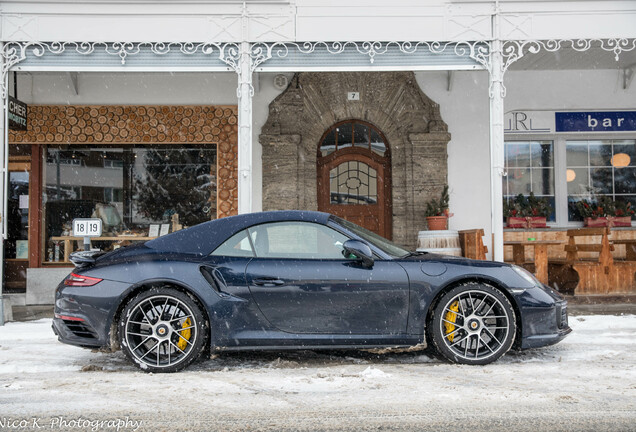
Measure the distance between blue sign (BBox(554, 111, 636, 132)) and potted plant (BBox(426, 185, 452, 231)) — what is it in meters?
2.81

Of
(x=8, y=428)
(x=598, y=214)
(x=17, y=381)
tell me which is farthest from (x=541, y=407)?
(x=598, y=214)

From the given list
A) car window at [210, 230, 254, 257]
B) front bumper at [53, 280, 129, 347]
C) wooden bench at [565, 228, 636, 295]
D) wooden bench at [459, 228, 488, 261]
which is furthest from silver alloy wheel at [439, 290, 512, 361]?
Answer: wooden bench at [565, 228, 636, 295]

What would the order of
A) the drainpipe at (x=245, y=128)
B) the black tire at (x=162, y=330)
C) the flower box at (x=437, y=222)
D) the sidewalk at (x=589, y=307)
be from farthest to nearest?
the flower box at (x=437, y=222) → the sidewalk at (x=589, y=307) → the drainpipe at (x=245, y=128) → the black tire at (x=162, y=330)

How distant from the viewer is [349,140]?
11.2m

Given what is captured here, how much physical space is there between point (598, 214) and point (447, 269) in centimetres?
797

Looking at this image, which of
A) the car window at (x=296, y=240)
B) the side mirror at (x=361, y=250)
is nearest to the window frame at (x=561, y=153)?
the car window at (x=296, y=240)

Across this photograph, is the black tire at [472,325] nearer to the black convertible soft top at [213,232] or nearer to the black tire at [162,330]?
the black convertible soft top at [213,232]

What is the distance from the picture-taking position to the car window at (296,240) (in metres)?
4.75

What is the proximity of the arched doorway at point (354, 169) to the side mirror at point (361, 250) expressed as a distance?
6551mm

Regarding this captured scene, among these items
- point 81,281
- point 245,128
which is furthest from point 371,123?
point 81,281

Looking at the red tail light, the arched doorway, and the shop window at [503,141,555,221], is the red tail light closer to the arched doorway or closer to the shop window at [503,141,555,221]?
the arched doorway

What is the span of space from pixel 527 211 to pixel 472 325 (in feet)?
24.3

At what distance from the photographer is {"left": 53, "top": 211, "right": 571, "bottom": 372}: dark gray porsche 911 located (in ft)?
14.8

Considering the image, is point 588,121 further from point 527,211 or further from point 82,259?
point 82,259
